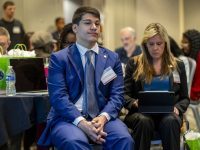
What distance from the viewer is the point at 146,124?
118 inches

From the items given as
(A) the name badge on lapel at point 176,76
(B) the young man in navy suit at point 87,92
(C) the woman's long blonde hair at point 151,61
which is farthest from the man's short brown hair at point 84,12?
(A) the name badge on lapel at point 176,76

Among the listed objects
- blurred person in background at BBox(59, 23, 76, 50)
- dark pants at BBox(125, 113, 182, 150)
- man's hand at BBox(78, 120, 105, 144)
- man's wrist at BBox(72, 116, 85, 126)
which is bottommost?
dark pants at BBox(125, 113, 182, 150)

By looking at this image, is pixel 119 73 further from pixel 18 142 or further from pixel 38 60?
pixel 18 142

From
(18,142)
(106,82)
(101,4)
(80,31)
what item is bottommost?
(18,142)

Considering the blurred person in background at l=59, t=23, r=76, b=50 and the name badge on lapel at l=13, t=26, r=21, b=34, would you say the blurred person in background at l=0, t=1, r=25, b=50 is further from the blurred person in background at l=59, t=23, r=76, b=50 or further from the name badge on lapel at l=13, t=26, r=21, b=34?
the blurred person in background at l=59, t=23, r=76, b=50

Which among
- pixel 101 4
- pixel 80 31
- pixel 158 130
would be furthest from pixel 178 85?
pixel 101 4

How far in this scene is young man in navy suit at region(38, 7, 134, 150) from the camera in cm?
264

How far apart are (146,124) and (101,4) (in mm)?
7132

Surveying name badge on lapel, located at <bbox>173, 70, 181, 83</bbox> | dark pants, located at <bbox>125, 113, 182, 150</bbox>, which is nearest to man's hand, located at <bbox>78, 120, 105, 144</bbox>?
dark pants, located at <bbox>125, 113, 182, 150</bbox>

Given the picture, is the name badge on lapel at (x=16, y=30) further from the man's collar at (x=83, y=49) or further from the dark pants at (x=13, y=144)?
the man's collar at (x=83, y=49)

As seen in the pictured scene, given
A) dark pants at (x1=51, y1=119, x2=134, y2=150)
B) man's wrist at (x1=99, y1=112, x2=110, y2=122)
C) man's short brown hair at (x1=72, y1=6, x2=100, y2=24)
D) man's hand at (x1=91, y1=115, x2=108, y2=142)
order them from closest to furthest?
dark pants at (x1=51, y1=119, x2=134, y2=150) → man's hand at (x1=91, y1=115, x2=108, y2=142) → man's wrist at (x1=99, y1=112, x2=110, y2=122) → man's short brown hair at (x1=72, y1=6, x2=100, y2=24)

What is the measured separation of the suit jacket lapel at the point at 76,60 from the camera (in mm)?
2813

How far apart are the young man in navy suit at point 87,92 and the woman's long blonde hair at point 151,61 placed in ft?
1.16

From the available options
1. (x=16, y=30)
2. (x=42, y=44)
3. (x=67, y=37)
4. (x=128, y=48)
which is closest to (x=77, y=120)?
(x=67, y=37)
